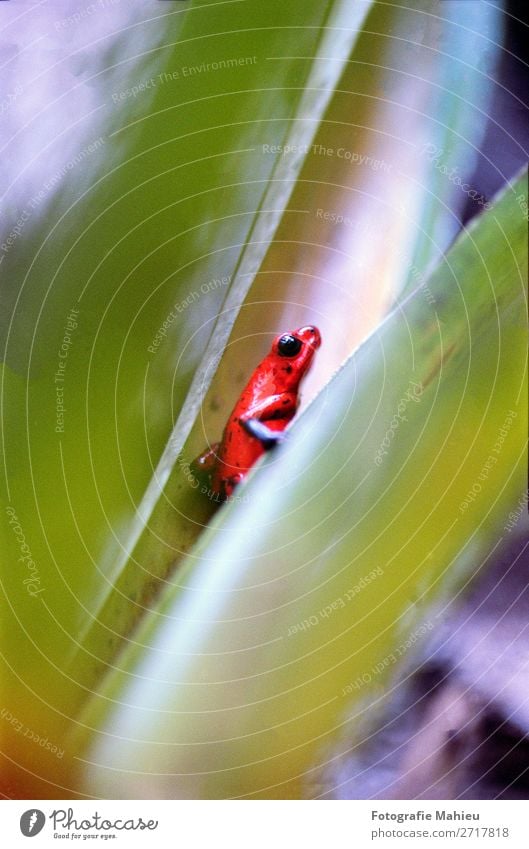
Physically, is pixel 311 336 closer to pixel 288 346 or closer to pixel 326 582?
pixel 288 346

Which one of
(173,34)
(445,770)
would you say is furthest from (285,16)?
(445,770)

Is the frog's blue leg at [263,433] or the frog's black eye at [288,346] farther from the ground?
the frog's black eye at [288,346]

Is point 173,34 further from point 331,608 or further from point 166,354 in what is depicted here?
point 331,608

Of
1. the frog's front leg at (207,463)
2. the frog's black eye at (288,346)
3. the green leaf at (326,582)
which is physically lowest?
the green leaf at (326,582)

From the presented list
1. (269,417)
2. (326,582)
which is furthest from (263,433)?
(326,582)

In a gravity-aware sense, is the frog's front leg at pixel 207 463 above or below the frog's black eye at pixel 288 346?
below
